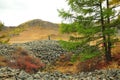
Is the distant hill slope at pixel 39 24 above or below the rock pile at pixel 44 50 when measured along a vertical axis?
above

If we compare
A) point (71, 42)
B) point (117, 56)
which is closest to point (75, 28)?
point (71, 42)

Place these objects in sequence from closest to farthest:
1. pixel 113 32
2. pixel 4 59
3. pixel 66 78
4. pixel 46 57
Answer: pixel 66 78 → pixel 113 32 → pixel 4 59 → pixel 46 57

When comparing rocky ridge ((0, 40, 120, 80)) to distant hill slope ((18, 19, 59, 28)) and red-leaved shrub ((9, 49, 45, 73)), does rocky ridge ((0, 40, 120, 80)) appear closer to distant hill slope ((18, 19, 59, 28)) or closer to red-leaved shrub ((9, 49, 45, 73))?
red-leaved shrub ((9, 49, 45, 73))

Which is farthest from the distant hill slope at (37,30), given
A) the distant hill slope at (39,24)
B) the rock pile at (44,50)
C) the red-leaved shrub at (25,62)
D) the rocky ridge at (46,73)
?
the red-leaved shrub at (25,62)

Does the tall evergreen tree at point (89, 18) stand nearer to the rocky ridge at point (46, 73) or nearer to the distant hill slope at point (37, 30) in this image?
the rocky ridge at point (46, 73)

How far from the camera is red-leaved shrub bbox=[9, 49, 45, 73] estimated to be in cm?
3281

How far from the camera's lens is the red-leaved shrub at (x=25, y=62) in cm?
3281

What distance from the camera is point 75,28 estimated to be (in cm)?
3064

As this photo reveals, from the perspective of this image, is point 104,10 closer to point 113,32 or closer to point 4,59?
point 113,32

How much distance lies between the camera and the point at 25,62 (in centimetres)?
3400

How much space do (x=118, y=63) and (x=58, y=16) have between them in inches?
259

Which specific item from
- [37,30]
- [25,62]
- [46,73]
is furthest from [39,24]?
[46,73]

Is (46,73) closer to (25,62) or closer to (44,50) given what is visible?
(25,62)

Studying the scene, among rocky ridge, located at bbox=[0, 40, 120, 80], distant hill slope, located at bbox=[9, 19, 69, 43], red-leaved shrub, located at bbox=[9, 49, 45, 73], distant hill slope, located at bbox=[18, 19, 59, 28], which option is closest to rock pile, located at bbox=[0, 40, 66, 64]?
rocky ridge, located at bbox=[0, 40, 120, 80]
